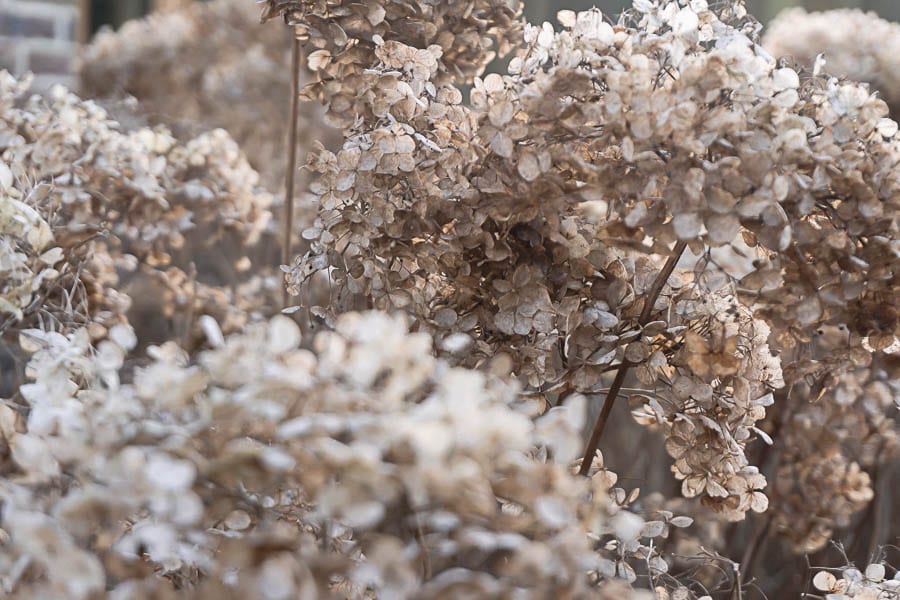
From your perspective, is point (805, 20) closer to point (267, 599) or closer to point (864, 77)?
point (864, 77)

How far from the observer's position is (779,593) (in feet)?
4.45

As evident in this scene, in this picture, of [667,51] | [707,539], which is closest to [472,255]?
[667,51]

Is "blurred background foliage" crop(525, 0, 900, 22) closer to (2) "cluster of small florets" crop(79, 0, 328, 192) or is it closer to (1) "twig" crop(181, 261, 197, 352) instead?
(2) "cluster of small florets" crop(79, 0, 328, 192)

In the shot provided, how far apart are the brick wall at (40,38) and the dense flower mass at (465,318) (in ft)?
4.71

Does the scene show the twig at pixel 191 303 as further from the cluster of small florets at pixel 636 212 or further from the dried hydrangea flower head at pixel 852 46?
the dried hydrangea flower head at pixel 852 46

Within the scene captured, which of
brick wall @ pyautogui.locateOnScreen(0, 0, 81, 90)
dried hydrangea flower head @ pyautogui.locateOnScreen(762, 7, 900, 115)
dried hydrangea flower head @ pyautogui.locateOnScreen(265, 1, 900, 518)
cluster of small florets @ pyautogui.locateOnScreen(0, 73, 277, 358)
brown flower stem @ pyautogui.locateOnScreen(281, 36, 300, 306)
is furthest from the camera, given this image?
brick wall @ pyautogui.locateOnScreen(0, 0, 81, 90)

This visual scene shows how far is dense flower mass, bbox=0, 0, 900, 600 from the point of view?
45cm

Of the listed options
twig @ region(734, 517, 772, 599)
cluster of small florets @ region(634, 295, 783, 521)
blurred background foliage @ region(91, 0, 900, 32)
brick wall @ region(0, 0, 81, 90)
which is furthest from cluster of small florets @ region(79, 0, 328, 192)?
cluster of small florets @ region(634, 295, 783, 521)

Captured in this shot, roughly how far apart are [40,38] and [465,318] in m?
2.11

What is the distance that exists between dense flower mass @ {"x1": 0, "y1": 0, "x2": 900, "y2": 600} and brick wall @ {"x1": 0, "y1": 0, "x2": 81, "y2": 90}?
1437 mm

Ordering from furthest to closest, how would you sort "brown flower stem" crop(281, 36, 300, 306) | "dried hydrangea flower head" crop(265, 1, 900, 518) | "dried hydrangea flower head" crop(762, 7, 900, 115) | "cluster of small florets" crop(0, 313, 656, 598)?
"dried hydrangea flower head" crop(762, 7, 900, 115) < "brown flower stem" crop(281, 36, 300, 306) < "dried hydrangea flower head" crop(265, 1, 900, 518) < "cluster of small florets" crop(0, 313, 656, 598)

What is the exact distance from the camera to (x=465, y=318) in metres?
0.74

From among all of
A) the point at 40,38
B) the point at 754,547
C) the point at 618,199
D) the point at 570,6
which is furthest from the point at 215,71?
the point at 618,199

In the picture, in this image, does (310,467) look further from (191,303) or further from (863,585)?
(191,303)
